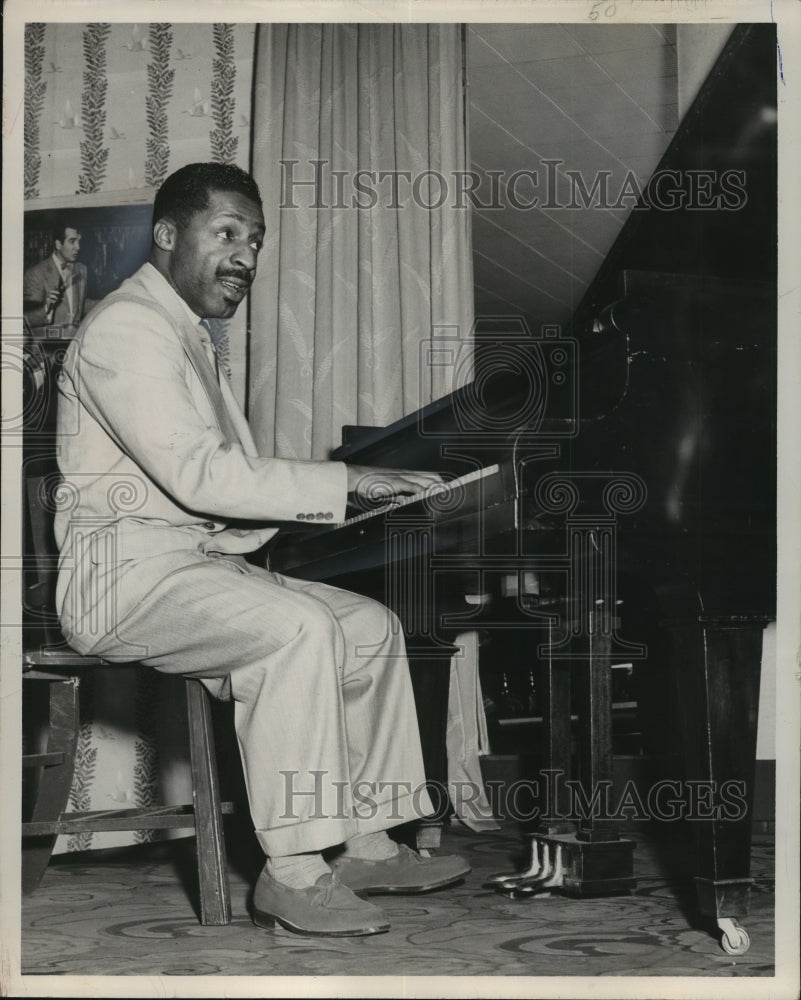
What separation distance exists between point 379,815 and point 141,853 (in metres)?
1.00

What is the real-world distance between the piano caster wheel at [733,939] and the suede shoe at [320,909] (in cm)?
53

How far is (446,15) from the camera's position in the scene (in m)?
1.97

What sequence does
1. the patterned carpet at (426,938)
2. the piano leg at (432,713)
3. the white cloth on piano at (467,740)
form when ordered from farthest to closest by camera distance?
the white cloth on piano at (467,740) < the piano leg at (432,713) < the patterned carpet at (426,938)

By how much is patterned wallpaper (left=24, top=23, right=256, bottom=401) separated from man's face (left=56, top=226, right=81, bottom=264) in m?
0.09

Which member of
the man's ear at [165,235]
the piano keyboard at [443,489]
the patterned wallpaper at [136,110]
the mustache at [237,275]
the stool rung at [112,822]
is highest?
the patterned wallpaper at [136,110]

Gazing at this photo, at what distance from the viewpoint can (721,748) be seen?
6.02ft

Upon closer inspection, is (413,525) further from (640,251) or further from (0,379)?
(0,379)

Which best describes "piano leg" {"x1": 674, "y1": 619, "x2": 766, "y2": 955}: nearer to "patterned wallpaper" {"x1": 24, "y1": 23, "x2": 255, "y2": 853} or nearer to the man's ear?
the man's ear

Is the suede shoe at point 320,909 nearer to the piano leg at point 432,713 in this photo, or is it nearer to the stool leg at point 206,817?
the stool leg at point 206,817

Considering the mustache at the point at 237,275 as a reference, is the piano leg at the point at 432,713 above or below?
below

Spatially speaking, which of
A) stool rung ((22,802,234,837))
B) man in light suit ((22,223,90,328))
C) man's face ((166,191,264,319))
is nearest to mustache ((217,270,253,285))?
man's face ((166,191,264,319))

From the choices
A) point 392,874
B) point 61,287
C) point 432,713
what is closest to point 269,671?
point 392,874

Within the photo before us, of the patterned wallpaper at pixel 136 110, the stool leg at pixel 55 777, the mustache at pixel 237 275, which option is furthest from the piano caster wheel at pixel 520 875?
the patterned wallpaper at pixel 136 110

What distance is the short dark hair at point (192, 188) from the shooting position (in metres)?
2.26
